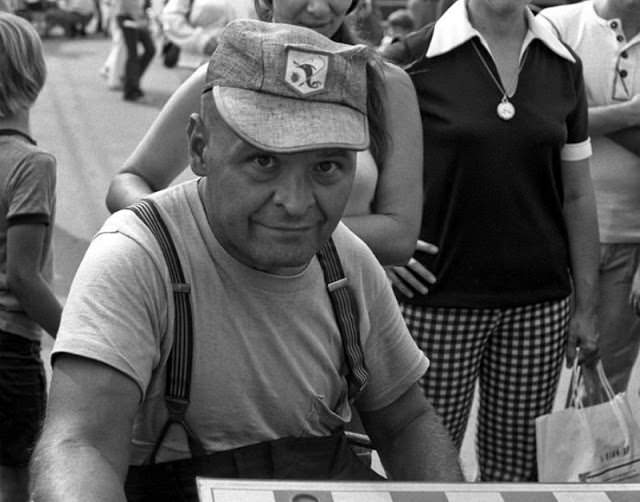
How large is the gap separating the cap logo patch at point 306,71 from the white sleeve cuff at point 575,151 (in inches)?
65.8

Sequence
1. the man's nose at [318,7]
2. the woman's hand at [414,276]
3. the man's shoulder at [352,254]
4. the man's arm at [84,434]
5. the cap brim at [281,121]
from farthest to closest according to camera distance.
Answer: the woman's hand at [414,276], the man's nose at [318,7], the man's shoulder at [352,254], the cap brim at [281,121], the man's arm at [84,434]

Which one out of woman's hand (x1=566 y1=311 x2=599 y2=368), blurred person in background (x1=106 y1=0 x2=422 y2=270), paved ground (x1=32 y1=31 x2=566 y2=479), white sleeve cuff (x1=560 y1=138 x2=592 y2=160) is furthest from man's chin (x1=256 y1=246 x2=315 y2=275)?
paved ground (x1=32 y1=31 x2=566 y2=479)

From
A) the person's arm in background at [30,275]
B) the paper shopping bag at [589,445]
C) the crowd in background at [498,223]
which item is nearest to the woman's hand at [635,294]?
the crowd in background at [498,223]

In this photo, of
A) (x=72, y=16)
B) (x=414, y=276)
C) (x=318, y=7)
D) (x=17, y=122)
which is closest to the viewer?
(x=318, y=7)

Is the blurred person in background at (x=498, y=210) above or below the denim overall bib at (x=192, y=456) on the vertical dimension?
below

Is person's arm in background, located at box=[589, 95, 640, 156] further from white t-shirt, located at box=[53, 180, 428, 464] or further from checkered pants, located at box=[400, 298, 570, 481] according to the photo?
white t-shirt, located at box=[53, 180, 428, 464]

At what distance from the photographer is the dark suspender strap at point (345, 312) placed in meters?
2.07

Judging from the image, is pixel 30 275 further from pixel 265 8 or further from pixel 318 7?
pixel 318 7

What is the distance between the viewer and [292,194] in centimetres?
189

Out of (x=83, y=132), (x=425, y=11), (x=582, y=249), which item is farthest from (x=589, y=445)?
(x=83, y=132)

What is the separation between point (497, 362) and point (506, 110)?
674 mm

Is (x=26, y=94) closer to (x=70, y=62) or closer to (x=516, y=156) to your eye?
(x=516, y=156)

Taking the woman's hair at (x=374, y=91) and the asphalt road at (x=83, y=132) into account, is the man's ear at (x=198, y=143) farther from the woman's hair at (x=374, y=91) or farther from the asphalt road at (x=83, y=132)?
the asphalt road at (x=83, y=132)

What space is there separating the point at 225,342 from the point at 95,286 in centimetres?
21
